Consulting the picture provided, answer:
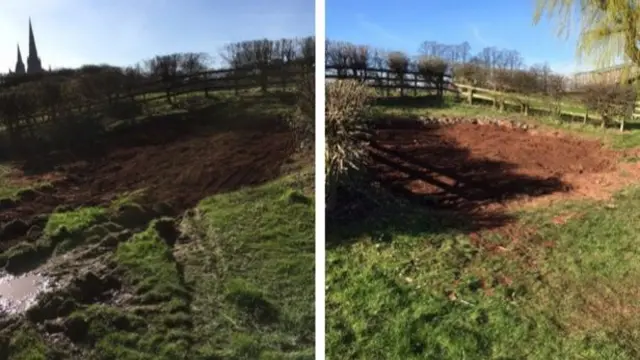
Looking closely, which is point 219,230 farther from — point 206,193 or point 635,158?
point 635,158

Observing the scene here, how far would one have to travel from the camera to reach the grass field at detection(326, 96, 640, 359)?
205 centimetres

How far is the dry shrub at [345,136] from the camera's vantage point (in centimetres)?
231

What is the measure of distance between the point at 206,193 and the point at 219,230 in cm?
14

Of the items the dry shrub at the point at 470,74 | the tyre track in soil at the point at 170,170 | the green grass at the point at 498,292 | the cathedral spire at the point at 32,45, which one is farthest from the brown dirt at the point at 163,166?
the dry shrub at the point at 470,74

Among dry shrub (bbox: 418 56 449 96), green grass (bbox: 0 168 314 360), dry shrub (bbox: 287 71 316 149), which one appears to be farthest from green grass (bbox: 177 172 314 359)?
dry shrub (bbox: 418 56 449 96)

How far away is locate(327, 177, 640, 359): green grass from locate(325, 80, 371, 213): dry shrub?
0.25m

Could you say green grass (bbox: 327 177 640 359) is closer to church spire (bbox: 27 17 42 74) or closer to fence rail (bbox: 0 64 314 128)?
fence rail (bbox: 0 64 314 128)

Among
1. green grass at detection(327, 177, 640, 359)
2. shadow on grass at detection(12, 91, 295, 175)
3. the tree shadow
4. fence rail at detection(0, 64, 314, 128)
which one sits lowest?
green grass at detection(327, 177, 640, 359)

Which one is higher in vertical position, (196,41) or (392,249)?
(196,41)

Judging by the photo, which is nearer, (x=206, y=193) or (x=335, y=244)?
(x=206, y=193)

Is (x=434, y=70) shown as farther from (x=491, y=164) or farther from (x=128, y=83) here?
(x=128, y=83)

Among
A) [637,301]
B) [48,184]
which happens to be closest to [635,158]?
[637,301]

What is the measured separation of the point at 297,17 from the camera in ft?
6.77

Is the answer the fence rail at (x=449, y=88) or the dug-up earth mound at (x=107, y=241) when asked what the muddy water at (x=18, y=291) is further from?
the fence rail at (x=449, y=88)
